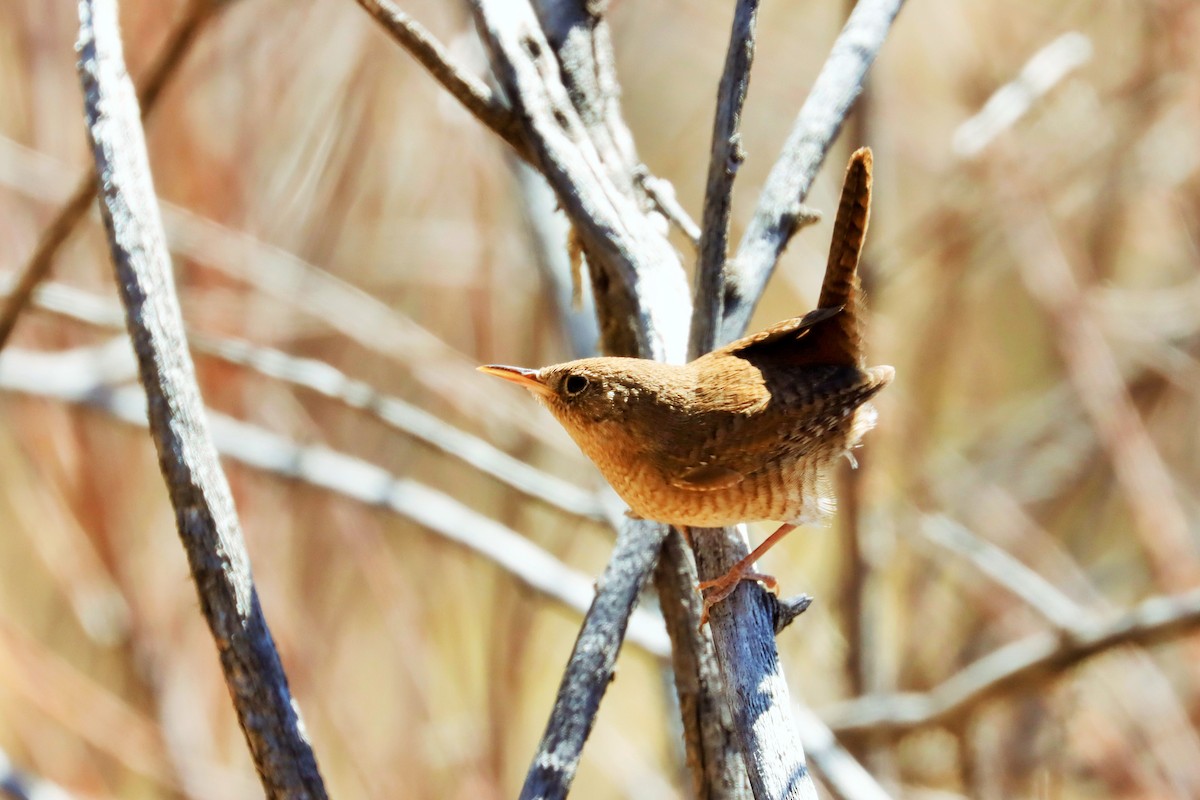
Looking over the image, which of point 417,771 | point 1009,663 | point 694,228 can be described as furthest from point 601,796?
point 694,228

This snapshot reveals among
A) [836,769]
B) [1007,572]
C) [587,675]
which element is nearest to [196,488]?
[587,675]

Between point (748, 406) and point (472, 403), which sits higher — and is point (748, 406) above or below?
below

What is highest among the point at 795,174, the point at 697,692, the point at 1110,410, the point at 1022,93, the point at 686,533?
the point at 1022,93

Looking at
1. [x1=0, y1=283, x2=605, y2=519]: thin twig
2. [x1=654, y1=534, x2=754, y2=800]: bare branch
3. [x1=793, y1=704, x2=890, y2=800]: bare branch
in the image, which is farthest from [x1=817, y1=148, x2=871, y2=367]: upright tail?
[x1=0, y1=283, x2=605, y2=519]: thin twig

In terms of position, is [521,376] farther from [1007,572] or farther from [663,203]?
[1007,572]

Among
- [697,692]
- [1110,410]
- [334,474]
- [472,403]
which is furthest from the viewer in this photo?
[1110,410]

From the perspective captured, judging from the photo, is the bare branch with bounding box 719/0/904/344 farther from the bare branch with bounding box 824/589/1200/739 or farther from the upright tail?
the bare branch with bounding box 824/589/1200/739

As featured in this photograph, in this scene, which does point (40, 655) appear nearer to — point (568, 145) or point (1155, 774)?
point (568, 145)
